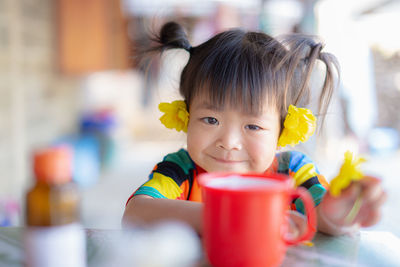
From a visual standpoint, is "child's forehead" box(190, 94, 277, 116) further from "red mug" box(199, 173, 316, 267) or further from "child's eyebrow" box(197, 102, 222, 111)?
"red mug" box(199, 173, 316, 267)

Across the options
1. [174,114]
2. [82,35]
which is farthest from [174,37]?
[82,35]

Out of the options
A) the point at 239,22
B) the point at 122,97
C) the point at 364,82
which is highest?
the point at 239,22

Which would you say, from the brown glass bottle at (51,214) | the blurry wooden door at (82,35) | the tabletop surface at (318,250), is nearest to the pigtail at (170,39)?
the tabletop surface at (318,250)

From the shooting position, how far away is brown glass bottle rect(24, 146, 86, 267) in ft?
1.44

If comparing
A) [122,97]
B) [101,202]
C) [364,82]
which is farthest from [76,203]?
[122,97]

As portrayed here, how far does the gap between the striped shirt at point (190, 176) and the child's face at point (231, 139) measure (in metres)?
0.08

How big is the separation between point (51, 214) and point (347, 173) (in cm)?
37

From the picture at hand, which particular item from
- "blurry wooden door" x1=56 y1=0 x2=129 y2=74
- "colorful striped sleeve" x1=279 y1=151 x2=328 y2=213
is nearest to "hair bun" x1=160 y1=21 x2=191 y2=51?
"colorful striped sleeve" x1=279 y1=151 x2=328 y2=213

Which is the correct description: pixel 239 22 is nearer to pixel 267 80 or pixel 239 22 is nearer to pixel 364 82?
pixel 364 82

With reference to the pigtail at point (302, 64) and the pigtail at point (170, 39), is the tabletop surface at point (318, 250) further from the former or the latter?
the pigtail at point (170, 39)

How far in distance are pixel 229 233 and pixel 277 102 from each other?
1.62 ft

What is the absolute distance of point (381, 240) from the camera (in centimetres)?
68

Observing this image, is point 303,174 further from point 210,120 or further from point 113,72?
point 113,72

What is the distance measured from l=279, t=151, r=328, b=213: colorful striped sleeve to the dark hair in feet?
0.36
